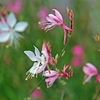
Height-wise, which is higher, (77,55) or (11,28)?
(11,28)

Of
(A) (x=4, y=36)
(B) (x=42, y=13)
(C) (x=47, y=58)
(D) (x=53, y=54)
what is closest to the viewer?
(C) (x=47, y=58)

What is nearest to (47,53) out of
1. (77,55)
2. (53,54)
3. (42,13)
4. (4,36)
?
(4,36)

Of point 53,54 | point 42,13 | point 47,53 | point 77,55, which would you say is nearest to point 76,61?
point 77,55

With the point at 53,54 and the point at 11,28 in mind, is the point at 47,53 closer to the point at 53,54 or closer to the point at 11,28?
the point at 11,28

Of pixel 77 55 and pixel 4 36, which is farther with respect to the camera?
pixel 77 55

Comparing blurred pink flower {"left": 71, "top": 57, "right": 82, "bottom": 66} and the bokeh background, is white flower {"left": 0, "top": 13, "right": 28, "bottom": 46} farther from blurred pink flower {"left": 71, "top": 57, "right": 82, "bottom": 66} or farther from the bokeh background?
blurred pink flower {"left": 71, "top": 57, "right": 82, "bottom": 66}

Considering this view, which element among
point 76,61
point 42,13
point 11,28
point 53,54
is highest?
point 11,28

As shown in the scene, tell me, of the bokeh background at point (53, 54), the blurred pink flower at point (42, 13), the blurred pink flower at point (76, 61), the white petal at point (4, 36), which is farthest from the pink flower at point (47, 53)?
the blurred pink flower at point (42, 13)

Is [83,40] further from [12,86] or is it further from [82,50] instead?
[12,86]

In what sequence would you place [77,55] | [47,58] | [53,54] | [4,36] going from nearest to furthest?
[47,58], [4,36], [53,54], [77,55]

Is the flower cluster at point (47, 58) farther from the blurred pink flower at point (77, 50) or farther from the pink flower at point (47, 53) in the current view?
the blurred pink flower at point (77, 50)
